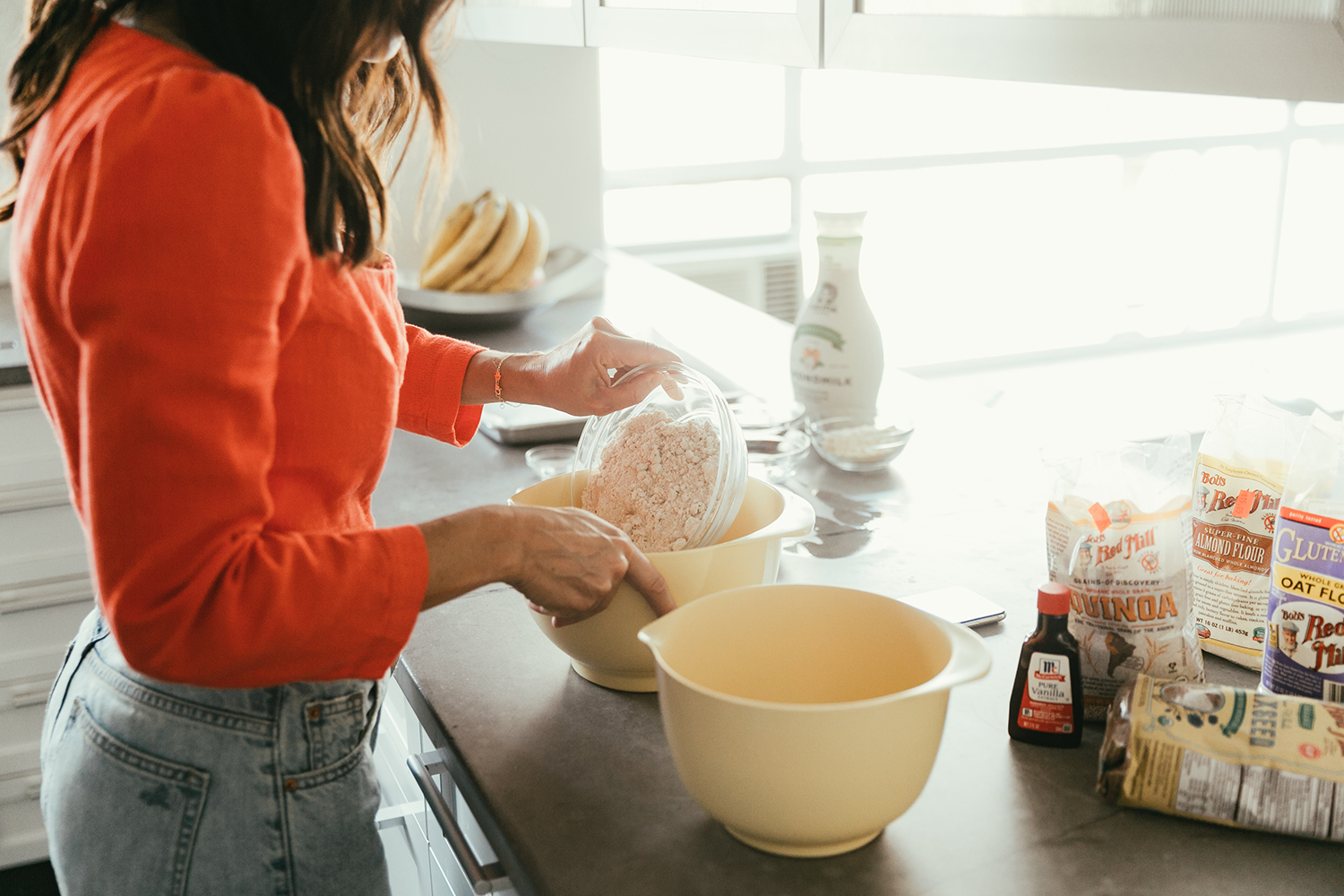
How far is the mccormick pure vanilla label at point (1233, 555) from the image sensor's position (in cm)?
84

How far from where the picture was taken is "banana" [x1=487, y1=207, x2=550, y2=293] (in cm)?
213

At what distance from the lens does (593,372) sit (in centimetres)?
104

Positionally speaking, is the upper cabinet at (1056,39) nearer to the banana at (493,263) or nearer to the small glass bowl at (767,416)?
the small glass bowl at (767,416)

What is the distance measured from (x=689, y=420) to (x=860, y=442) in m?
0.52

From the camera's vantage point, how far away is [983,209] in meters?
4.11

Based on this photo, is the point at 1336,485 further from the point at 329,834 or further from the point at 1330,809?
the point at 329,834

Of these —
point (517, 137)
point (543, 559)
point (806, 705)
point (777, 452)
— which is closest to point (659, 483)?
point (543, 559)

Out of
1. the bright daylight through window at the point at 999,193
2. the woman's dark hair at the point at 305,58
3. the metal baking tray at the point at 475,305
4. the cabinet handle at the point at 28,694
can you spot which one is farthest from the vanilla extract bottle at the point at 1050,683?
the bright daylight through window at the point at 999,193

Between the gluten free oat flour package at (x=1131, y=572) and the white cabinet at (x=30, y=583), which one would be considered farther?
the white cabinet at (x=30, y=583)

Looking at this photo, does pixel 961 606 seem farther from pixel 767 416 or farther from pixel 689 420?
pixel 767 416

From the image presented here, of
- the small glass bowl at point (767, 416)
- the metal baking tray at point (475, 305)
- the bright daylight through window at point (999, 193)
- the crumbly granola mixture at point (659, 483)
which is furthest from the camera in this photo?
the bright daylight through window at point (999, 193)

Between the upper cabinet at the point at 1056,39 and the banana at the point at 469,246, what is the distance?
89cm

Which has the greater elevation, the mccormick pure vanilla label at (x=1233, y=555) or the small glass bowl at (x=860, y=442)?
the mccormick pure vanilla label at (x=1233, y=555)

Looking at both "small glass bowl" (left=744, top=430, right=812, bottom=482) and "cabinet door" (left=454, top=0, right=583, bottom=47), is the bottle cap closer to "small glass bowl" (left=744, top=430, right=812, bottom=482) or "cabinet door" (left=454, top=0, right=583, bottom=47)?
"small glass bowl" (left=744, top=430, right=812, bottom=482)
